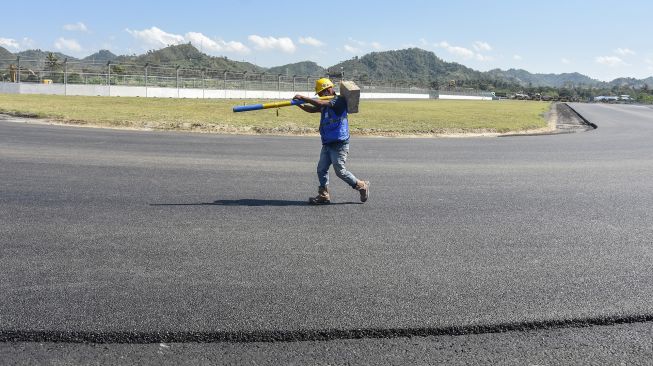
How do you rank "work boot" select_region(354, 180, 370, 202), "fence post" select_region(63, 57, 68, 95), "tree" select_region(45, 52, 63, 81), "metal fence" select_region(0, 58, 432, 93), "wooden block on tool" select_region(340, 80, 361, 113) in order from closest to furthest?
"wooden block on tool" select_region(340, 80, 361, 113), "work boot" select_region(354, 180, 370, 202), "fence post" select_region(63, 57, 68, 95), "metal fence" select_region(0, 58, 432, 93), "tree" select_region(45, 52, 63, 81)

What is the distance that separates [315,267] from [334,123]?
2.91 meters

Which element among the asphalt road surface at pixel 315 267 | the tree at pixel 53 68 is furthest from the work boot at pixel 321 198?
the tree at pixel 53 68

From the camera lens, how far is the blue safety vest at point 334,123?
7.24 meters

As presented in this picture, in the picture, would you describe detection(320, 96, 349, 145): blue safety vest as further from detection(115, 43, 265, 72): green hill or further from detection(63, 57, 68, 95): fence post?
detection(115, 43, 265, 72): green hill

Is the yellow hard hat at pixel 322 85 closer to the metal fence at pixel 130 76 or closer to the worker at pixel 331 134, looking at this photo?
the worker at pixel 331 134

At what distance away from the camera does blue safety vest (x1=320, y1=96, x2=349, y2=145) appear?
7238mm

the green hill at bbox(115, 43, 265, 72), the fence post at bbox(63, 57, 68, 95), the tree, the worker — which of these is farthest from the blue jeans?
the green hill at bbox(115, 43, 265, 72)

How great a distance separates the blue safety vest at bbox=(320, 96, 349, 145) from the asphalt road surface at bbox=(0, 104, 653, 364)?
0.94m

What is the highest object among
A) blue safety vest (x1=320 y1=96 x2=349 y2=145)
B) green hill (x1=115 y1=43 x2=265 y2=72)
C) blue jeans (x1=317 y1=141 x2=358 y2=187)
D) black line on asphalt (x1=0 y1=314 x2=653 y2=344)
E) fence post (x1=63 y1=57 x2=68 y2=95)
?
green hill (x1=115 y1=43 x2=265 y2=72)

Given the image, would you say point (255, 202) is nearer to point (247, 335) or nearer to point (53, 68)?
point (247, 335)

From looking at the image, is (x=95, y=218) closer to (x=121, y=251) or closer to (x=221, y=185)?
(x=121, y=251)

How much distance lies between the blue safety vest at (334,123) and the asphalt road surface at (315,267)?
3.08ft

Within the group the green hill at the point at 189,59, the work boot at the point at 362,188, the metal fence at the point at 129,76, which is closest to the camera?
the work boot at the point at 362,188

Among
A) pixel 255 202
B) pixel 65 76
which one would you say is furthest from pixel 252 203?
pixel 65 76
